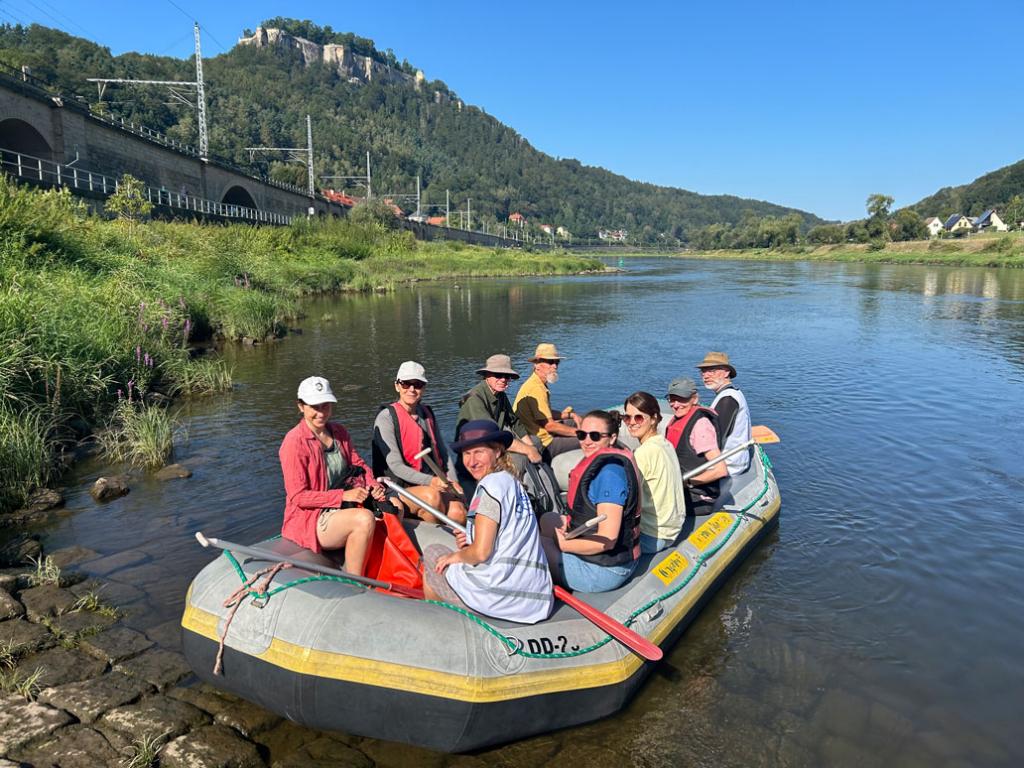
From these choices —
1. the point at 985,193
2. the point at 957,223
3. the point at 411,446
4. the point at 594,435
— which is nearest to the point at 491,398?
the point at 411,446

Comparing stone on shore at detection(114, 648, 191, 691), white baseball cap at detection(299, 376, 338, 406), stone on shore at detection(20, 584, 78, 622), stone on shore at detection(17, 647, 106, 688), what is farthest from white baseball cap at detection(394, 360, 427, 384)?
stone on shore at detection(20, 584, 78, 622)

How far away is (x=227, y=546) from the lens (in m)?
3.82

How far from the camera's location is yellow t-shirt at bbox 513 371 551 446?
24.0ft

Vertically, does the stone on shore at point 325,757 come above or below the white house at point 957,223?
below

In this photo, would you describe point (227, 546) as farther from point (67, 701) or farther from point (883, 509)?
point (883, 509)

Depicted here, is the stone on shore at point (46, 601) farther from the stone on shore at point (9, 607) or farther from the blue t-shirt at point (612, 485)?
the blue t-shirt at point (612, 485)

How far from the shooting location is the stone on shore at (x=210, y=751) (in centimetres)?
364

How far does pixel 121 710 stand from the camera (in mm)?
3951

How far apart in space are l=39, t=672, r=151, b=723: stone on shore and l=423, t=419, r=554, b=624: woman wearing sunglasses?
7.07 feet

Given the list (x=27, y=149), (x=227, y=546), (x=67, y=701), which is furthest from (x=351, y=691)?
(x=27, y=149)

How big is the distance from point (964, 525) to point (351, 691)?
23.0ft

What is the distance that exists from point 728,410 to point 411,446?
10.3 feet

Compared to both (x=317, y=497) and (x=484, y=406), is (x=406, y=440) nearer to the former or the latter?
(x=484, y=406)

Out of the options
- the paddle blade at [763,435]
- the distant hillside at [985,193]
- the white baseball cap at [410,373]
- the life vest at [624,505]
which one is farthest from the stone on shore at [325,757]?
the distant hillside at [985,193]
